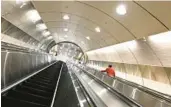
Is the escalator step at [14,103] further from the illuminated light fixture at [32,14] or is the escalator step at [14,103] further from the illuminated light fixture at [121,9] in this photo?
the illuminated light fixture at [32,14]

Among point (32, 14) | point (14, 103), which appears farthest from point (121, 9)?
point (32, 14)

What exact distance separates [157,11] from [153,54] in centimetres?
426

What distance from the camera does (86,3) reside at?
34.5 ft

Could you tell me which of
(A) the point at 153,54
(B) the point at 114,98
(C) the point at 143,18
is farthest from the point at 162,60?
(B) the point at 114,98

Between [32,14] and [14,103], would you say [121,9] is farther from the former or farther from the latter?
[32,14]

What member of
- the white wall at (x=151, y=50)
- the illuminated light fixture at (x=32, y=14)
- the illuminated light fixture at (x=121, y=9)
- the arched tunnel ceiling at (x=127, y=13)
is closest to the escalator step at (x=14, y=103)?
the arched tunnel ceiling at (x=127, y=13)

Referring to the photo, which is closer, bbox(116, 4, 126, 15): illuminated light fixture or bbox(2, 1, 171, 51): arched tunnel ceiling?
bbox(2, 1, 171, 51): arched tunnel ceiling

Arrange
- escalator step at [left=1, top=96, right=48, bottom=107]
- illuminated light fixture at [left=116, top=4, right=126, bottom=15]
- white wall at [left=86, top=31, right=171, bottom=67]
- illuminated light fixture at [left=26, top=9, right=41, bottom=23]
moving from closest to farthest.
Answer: escalator step at [left=1, top=96, right=48, bottom=107] → illuminated light fixture at [left=116, top=4, right=126, bottom=15] → white wall at [left=86, top=31, right=171, bottom=67] → illuminated light fixture at [left=26, top=9, right=41, bottom=23]

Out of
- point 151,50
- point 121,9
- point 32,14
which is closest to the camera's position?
point 121,9

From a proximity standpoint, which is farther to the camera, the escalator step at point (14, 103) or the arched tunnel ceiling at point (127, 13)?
the arched tunnel ceiling at point (127, 13)

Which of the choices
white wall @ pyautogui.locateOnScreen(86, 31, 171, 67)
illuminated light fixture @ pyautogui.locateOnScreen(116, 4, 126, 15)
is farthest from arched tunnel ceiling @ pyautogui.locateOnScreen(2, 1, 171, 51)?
white wall @ pyautogui.locateOnScreen(86, 31, 171, 67)

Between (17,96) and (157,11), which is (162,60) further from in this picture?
(17,96)

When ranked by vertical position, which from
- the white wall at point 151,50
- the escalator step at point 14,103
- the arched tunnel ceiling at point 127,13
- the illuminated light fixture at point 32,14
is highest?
the illuminated light fixture at point 32,14

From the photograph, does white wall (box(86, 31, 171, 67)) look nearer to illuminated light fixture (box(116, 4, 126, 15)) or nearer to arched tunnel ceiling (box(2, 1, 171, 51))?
arched tunnel ceiling (box(2, 1, 171, 51))
